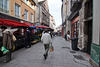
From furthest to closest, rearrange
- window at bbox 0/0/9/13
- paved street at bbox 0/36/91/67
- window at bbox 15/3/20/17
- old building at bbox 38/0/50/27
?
old building at bbox 38/0/50/27
window at bbox 15/3/20/17
window at bbox 0/0/9/13
paved street at bbox 0/36/91/67

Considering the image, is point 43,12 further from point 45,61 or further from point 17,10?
point 45,61

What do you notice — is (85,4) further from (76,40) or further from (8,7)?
(8,7)

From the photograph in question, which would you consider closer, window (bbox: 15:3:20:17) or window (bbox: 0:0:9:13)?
window (bbox: 0:0:9:13)

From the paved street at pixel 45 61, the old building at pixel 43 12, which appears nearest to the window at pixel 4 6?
the paved street at pixel 45 61

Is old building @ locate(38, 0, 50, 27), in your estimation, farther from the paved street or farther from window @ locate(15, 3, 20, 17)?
the paved street

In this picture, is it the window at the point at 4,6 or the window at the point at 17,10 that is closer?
the window at the point at 4,6

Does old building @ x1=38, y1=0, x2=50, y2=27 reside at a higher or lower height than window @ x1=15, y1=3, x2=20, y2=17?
higher

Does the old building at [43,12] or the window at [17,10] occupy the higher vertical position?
the old building at [43,12]

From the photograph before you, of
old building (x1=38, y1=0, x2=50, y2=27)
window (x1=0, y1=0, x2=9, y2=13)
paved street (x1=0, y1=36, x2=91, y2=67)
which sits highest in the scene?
old building (x1=38, y1=0, x2=50, y2=27)

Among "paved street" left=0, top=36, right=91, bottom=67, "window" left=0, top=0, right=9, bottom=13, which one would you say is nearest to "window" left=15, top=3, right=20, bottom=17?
"window" left=0, top=0, right=9, bottom=13

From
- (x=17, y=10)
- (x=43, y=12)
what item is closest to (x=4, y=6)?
(x=17, y=10)

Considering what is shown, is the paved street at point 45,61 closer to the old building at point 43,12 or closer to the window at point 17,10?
the window at point 17,10

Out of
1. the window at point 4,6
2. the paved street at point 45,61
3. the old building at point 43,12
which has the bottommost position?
the paved street at point 45,61

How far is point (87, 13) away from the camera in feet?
18.3
